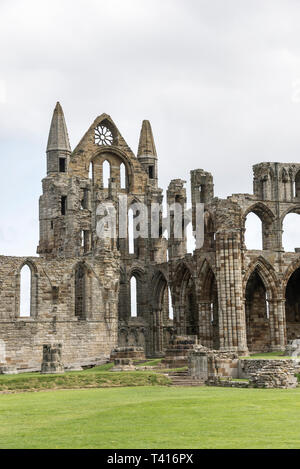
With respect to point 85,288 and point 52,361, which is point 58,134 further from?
point 52,361

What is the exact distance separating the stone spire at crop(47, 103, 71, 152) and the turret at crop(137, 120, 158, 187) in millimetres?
6256

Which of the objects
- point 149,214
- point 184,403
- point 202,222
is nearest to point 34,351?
point 202,222

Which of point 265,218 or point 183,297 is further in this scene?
point 183,297

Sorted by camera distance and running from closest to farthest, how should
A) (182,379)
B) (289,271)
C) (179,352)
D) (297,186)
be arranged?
1. (182,379)
2. (179,352)
3. (289,271)
4. (297,186)

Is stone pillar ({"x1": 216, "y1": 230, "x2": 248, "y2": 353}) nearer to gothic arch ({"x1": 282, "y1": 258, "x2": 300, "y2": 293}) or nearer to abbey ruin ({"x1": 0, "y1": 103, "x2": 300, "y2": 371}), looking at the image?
abbey ruin ({"x1": 0, "y1": 103, "x2": 300, "y2": 371})

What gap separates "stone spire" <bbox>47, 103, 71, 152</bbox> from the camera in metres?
51.6

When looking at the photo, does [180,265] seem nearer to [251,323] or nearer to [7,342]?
[251,323]

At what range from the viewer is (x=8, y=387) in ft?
89.7

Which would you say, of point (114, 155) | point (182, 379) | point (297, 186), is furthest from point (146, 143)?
point (182, 379)

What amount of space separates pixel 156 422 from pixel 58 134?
39.1 metres

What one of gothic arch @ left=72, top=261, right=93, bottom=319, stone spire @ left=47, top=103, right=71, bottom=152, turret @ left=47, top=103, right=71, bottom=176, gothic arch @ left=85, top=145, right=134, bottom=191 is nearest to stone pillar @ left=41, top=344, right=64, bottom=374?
gothic arch @ left=72, top=261, right=93, bottom=319

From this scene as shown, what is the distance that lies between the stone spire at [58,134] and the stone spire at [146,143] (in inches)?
252

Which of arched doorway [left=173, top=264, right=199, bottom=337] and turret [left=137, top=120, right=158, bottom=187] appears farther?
turret [left=137, top=120, right=158, bottom=187]

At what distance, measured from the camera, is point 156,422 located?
14.6 m
